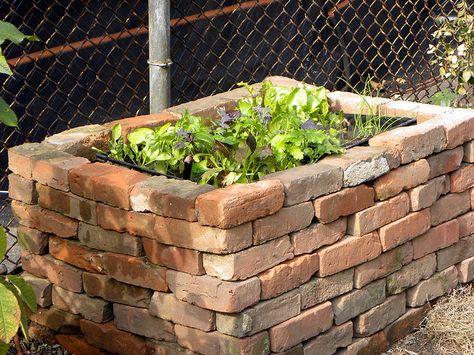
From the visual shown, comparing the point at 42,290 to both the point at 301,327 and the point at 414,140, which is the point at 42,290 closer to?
the point at 301,327

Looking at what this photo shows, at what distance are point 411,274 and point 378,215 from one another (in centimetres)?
40

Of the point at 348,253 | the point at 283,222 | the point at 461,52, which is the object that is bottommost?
the point at 348,253

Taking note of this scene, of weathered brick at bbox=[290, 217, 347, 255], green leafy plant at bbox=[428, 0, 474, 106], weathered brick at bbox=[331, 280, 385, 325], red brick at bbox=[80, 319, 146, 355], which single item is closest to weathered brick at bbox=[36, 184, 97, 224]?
red brick at bbox=[80, 319, 146, 355]

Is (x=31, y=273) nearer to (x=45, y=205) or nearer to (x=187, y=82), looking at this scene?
(x=45, y=205)

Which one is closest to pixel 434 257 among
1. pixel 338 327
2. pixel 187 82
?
pixel 338 327

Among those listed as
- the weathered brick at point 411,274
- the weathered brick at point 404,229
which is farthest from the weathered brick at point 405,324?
the weathered brick at point 404,229

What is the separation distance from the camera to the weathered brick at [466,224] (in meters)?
4.59

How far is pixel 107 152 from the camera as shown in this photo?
4367 mm

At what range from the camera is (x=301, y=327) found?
3.82 metres

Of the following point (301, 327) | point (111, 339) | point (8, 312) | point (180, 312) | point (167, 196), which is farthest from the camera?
point (111, 339)

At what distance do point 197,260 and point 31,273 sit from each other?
101cm

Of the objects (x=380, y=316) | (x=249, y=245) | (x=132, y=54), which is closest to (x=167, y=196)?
(x=249, y=245)

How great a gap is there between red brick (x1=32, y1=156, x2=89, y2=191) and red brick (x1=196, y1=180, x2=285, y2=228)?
694 mm

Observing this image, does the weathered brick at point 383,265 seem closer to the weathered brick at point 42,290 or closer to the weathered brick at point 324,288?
the weathered brick at point 324,288
